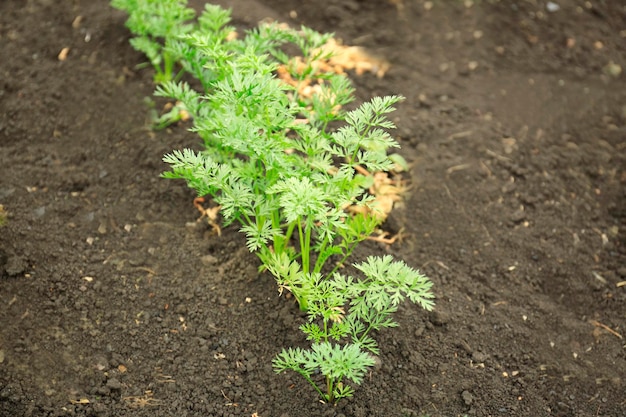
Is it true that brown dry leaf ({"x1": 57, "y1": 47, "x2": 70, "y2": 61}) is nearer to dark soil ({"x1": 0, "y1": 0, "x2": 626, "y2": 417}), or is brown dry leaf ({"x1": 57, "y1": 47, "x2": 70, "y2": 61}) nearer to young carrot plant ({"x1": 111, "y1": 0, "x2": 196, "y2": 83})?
dark soil ({"x1": 0, "y1": 0, "x2": 626, "y2": 417})

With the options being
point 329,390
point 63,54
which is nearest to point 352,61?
point 63,54

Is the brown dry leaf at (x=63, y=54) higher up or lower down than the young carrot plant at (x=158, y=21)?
lower down

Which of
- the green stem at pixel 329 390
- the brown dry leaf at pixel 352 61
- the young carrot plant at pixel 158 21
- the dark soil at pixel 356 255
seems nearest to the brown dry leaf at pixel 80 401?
the dark soil at pixel 356 255

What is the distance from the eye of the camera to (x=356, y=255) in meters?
3.49

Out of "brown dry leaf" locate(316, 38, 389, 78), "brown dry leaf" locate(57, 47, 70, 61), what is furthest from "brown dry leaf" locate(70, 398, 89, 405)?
"brown dry leaf" locate(316, 38, 389, 78)

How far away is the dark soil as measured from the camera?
3.02m

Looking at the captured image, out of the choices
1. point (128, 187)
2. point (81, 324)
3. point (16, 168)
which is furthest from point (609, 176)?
point (16, 168)

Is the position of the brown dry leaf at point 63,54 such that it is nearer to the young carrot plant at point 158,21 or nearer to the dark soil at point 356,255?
the dark soil at point 356,255

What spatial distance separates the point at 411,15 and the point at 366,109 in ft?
8.92

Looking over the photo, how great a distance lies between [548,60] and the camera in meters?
5.02

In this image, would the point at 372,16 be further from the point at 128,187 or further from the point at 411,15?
the point at 128,187

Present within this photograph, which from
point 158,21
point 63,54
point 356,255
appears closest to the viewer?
point 356,255

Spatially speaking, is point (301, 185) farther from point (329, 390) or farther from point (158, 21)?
point (158, 21)

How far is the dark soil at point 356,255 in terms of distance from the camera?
302 cm
